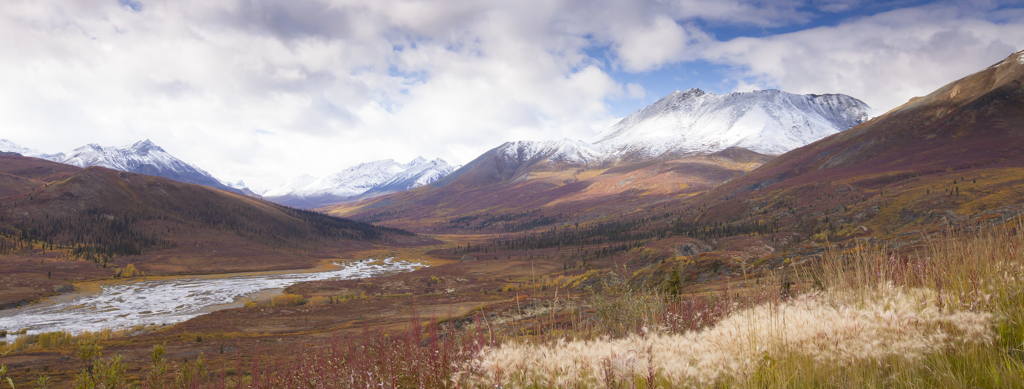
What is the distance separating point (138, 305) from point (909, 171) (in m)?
107

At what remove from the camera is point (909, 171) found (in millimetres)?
71062

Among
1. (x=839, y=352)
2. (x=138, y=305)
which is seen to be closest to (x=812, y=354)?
(x=839, y=352)

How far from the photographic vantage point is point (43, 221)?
73500 millimetres

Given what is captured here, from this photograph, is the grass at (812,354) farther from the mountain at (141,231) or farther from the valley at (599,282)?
the mountain at (141,231)

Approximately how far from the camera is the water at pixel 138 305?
91.6ft

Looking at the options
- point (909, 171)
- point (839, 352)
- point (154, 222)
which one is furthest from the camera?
point (154, 222)

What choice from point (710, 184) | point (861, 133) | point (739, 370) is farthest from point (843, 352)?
point (710, 184)

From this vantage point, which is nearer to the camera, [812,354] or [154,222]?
[812,354]

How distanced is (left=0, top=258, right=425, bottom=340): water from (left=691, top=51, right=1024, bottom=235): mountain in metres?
61.5

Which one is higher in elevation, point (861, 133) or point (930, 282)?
point (861, 133)

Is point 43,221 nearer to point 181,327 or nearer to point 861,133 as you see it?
point 181,327

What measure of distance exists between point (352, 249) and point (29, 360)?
9703 centimetres

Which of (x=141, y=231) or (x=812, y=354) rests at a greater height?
(x=141, y=231)

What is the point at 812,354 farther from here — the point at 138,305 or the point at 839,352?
the point at 138,305
